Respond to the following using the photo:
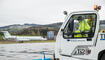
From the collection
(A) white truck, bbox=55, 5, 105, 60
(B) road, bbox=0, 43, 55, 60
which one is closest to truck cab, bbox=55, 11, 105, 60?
(A) white truck, bbox=55, 5, 105, 60

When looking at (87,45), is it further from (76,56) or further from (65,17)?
(65,17)

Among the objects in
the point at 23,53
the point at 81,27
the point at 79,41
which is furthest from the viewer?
the point at 23,53

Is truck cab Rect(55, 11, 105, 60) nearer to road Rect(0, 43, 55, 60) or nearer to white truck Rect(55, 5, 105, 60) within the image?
white truck Rect(55, 5, 105, 60)

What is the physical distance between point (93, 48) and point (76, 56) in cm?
62

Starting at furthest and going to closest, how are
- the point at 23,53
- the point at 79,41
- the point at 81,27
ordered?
1. the point at 23,53
2. the point at 81,27
3. the point at 79,41

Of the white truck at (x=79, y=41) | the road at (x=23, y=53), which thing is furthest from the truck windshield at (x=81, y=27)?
the road at (x=23, y=53)

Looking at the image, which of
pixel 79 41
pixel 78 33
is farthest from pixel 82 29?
pixel 79 41

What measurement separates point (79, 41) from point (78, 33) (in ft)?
0.92

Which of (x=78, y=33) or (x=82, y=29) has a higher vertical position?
(x=82, y=29)

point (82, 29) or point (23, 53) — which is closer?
point (82, 29)

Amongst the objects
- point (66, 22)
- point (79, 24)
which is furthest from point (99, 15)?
point (66, 22)

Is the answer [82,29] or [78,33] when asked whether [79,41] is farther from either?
[82,29]

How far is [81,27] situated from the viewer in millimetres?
6422

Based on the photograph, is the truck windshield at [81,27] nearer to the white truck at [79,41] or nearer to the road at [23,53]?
the white truck at [79,41]
